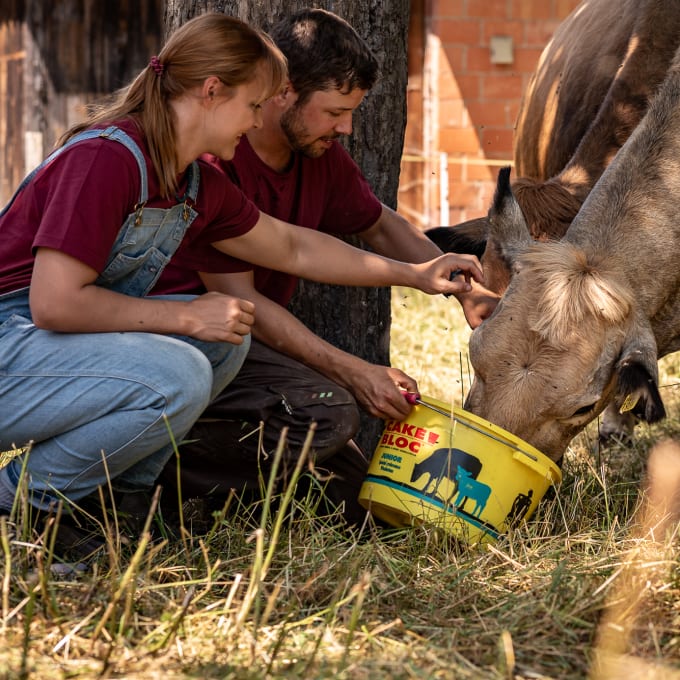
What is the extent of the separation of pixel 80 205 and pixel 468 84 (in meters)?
10.1

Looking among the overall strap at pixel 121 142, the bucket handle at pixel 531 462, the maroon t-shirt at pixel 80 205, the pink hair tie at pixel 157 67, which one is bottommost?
the bucket handle at pixel 531 462

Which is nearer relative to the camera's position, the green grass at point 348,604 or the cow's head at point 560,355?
the green grass at point 348,604

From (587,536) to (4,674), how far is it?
6.65 feet

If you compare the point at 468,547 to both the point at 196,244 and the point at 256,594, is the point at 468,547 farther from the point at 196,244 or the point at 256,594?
the point at 196,244

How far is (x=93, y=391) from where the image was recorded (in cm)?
332

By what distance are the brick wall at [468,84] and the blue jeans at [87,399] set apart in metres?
9.51

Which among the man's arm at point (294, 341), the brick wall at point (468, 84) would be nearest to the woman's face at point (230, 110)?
the man's arm at point (294, 341)

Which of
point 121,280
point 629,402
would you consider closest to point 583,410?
point 629,402

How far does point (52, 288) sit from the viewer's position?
320 centimetres

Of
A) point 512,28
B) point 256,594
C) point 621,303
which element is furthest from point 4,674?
point 512,28

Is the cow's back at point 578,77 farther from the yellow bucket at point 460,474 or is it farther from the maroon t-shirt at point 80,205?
the maroon t-shirt at point 80,205

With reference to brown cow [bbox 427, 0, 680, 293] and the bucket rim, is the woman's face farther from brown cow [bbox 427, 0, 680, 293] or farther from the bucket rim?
brown cow [bbox 427, 0, 680, 293]

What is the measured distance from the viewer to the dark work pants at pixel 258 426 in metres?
3.82

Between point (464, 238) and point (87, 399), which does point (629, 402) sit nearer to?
point (464, 238)
